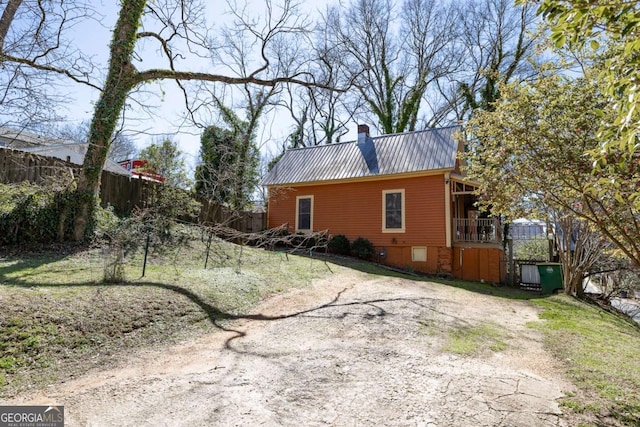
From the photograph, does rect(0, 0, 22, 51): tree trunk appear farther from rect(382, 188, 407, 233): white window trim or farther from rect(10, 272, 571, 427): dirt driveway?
rect(382, 188, 407, 233): white window trim

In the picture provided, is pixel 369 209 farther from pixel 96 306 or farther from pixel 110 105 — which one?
pixel 96 306

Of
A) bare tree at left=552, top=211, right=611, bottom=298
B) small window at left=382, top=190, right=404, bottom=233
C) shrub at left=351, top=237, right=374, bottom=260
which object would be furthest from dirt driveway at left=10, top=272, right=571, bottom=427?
small window at left=382, top=190, right=404, bottom=233

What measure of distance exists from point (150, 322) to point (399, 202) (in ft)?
38.5

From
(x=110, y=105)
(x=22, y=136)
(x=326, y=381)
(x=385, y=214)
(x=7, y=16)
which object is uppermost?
(x=7, y=16)

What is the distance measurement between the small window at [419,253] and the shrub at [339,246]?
2.63 metres

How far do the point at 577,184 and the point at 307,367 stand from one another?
382 centimetres

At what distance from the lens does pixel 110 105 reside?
31.2 ft

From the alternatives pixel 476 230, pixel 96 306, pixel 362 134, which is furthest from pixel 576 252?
pixel 96 306

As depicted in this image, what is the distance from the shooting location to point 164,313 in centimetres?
565

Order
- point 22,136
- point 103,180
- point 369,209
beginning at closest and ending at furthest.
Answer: point 22,136 → point 103,180 → point 369,209

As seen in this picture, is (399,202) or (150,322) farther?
(399,202)

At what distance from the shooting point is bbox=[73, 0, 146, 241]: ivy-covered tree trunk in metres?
9.09

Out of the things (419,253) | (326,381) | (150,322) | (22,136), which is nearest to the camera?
(326,381)

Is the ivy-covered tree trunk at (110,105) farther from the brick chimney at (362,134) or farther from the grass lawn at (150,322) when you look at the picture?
the brick chimney at (362,134)
